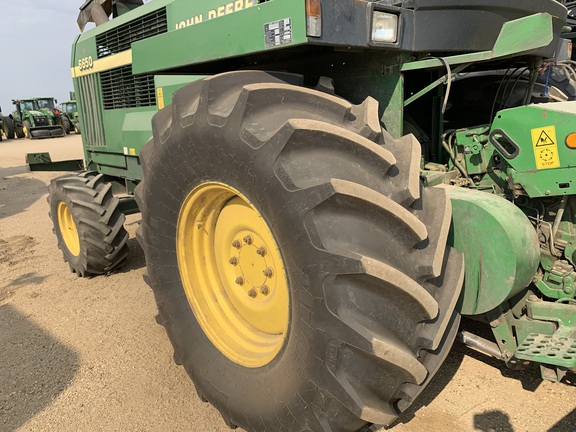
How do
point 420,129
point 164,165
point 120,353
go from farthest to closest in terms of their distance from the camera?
point 120,353 → point 420,129 → point 164,165

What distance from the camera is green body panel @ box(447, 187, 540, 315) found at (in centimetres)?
186

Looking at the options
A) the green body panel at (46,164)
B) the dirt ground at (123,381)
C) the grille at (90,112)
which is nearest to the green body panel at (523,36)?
the dirt ground at (123,381)

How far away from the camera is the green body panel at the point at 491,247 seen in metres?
1.86

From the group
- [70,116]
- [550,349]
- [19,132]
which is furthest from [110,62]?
[19,132]

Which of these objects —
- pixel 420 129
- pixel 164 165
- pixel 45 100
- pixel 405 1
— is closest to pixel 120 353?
pixel 164 165

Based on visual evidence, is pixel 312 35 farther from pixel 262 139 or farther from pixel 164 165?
pixel 164 165

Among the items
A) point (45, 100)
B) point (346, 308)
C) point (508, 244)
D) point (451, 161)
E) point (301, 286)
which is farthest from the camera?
point (45, 100)

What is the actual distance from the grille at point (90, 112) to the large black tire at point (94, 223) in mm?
868

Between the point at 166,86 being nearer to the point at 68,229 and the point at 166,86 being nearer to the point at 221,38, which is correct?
the point at 221,38

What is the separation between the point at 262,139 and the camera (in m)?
1.70

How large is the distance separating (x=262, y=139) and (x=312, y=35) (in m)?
0.42

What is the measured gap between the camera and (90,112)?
17.1 ft

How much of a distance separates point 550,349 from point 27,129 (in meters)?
30.5

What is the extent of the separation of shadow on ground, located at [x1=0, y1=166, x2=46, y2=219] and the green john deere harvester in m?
6.76
